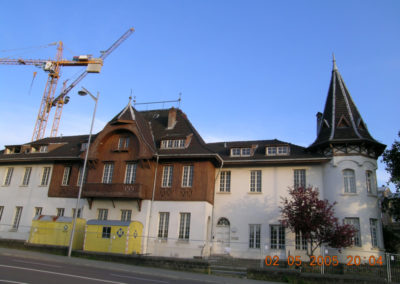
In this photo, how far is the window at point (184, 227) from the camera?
24250 millimetres

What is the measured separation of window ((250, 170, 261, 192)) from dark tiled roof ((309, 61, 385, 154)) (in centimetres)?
474

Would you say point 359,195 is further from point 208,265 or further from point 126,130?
point 126,130

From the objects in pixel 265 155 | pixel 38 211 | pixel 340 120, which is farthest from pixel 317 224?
pixel 38 211

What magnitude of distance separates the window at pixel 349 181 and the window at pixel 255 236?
7.03 meters

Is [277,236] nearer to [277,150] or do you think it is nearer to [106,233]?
[277,150]

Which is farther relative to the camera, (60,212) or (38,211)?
(38,211)

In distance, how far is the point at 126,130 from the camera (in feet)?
90.7

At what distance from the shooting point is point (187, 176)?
25.7 m

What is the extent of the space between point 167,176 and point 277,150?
9.19m

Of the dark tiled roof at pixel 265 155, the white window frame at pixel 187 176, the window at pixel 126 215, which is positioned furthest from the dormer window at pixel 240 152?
the window at pixel 126 215

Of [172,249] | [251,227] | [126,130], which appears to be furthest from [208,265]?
[126,130]

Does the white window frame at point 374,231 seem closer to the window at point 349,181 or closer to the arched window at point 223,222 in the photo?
the window at point 349,181

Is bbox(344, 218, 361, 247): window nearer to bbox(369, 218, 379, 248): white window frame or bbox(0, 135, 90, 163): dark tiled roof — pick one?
bbox(369, 218, 379, 248): white window frame
